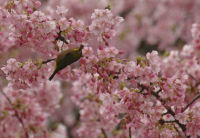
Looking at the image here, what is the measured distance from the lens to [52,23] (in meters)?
1.70

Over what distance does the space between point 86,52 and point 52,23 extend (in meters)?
0.26

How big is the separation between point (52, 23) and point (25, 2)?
0.25m

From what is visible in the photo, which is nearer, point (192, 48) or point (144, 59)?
point (144, 59)

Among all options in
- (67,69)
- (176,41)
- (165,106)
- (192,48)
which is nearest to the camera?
(165,106)

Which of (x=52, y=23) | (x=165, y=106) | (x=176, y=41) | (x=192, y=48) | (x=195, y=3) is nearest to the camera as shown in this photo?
(x=52, y=23)

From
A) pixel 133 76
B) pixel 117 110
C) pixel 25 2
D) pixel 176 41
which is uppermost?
pixel 176 41

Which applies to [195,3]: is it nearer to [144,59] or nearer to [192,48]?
[192,48]

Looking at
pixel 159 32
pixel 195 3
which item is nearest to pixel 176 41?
pixel 159 32

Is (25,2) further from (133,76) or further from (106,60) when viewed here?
(133,76)

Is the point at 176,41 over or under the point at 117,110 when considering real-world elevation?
over

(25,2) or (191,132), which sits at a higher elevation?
(25,2)

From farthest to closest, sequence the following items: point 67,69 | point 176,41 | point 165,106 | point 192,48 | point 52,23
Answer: point 176,41 < point 192,48 < point 67,69 < point 165,106 < point 52,23

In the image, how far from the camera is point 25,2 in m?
1.80

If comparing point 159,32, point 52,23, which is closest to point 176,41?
point 159,32
